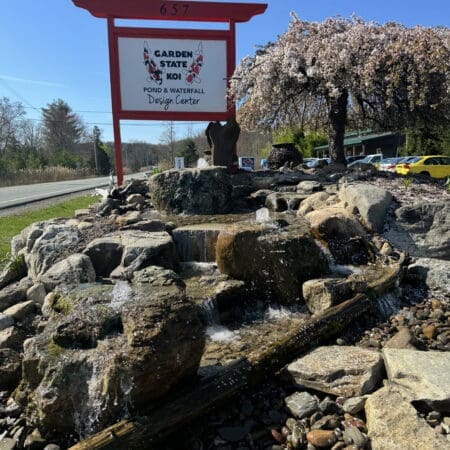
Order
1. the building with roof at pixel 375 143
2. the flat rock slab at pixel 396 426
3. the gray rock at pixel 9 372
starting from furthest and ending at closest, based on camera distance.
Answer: the building with roof at pixel 375 143 < the gray rock at pixel 9 372 < the flat rock slab at pixel 396 426

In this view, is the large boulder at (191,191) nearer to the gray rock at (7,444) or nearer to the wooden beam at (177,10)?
the wooden beam at (177,10)

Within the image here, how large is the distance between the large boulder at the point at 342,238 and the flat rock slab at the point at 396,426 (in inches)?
108

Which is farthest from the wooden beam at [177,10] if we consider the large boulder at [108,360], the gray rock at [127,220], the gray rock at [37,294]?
the large boulder at [108,360]

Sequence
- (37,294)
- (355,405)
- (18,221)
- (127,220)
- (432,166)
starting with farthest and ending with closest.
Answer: (432,166)
(18,221)
(127,220)
(37,294)
(355,405)

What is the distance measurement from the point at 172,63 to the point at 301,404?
806cm

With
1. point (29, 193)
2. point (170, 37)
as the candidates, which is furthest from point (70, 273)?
point (29, 193)

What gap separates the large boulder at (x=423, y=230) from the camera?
522 centimetres

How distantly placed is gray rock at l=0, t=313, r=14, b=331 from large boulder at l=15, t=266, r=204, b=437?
1248 mm

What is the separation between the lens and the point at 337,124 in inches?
348

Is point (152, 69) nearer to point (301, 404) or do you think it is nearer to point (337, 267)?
point (337, 267)

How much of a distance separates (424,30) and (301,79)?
90.9 inches

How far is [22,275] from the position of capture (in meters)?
5.11

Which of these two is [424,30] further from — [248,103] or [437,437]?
[437,437]

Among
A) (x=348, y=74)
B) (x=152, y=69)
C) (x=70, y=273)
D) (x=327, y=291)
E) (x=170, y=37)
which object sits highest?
(x=170, y=37)
